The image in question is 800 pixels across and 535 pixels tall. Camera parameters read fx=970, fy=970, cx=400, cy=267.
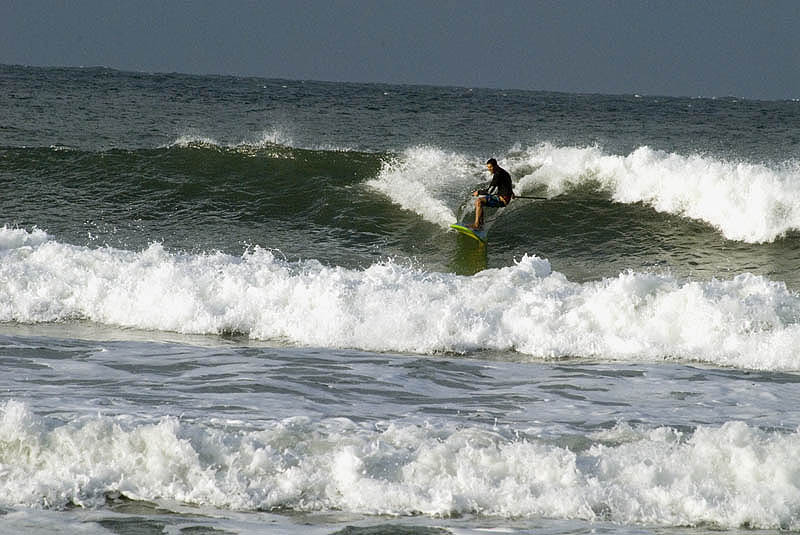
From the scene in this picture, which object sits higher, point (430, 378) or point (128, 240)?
point (128, 240)

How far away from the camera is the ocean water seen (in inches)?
207

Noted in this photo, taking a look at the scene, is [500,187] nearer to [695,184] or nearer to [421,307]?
[695,184]

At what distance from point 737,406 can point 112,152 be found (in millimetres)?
16874

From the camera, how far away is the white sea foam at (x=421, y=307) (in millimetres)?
9734

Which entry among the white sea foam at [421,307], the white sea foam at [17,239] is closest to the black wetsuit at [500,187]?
the white sea foam at [421,307]

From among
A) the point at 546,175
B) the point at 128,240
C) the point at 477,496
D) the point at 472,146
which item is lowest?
the point at 477,496

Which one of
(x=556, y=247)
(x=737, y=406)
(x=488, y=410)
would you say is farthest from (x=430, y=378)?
(x=556, y=247)

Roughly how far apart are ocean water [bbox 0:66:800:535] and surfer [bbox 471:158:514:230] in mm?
635

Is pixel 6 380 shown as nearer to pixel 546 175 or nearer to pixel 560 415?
pixel 560 415

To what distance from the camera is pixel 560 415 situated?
22.6 ft

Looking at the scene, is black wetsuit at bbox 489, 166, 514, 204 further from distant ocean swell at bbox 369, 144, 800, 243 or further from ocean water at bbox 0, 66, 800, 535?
distant ocean swell at bbox 369, 144, 800, 243

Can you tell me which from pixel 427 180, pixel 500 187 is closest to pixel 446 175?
pixel 427 180

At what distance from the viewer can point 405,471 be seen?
5.50 metres

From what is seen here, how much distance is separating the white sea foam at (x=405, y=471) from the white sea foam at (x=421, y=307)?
3751 mm
